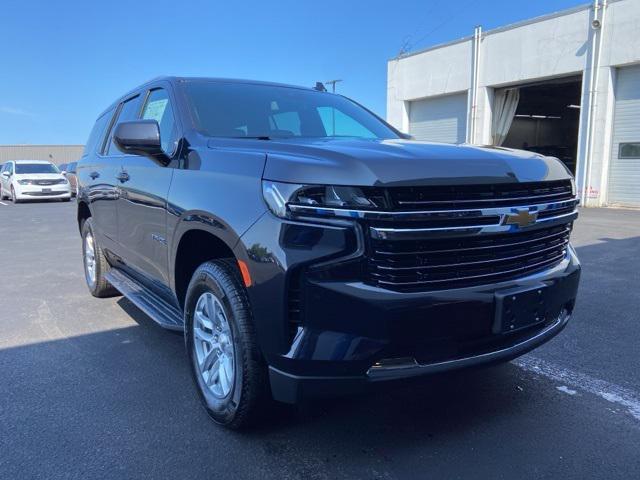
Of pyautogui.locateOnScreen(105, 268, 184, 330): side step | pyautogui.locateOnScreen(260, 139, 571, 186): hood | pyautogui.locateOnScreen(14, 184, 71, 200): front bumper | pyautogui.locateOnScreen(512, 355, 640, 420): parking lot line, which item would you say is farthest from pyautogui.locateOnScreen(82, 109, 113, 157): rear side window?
pyautogui.locateOnScreen(14, 184, 71, 200): front bumper

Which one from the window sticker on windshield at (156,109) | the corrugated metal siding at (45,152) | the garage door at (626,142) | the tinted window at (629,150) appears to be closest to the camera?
the window sticker on windshield at (156,109)

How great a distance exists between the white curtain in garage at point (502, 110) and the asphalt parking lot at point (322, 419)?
54.9 feet

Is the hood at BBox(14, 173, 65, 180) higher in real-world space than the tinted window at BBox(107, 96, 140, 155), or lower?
lower

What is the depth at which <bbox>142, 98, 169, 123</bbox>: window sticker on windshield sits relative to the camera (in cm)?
368

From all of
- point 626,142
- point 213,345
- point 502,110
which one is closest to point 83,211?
point 213,345

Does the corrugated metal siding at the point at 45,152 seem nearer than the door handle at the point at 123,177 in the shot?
No

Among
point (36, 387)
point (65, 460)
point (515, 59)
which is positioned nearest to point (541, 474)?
point (65, 460)

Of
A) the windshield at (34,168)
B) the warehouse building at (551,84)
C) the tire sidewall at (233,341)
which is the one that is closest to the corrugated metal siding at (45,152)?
the windshield at (34,168)

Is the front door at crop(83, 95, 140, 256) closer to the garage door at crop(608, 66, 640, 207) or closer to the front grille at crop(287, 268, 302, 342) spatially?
the front grille at crop(287, 268, 302, 342)

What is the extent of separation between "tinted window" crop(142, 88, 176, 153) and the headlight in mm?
1358

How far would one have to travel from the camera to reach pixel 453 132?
20953mm

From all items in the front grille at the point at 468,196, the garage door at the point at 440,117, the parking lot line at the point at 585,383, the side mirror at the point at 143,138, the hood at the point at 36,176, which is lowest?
the parking lot line at the point at 585,383

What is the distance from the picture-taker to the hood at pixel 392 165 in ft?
7.10

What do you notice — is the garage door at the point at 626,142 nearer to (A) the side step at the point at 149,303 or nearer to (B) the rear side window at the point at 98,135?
(B) the rear side window at the point at 98,135
